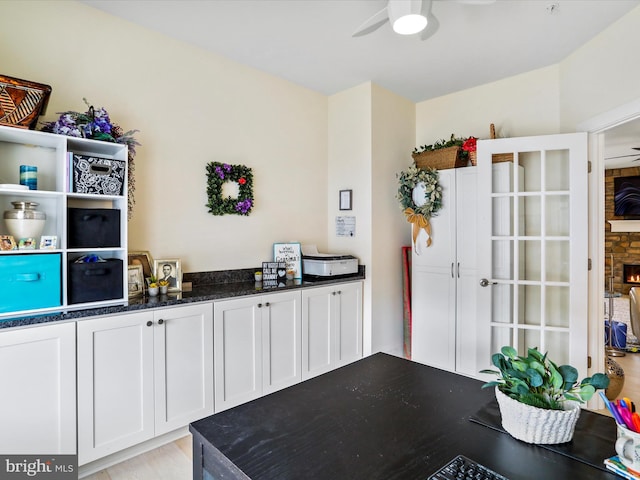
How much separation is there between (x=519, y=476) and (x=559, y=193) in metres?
2.58

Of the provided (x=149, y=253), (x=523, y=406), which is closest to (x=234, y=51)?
(x=149, y=253)

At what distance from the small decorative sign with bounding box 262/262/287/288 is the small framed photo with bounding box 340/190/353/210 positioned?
92 centimetres

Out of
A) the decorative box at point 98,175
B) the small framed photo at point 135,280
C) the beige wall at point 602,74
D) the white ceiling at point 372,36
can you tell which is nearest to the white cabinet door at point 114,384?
the small framed photo at point 135,280

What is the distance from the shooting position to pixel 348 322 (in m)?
3.28

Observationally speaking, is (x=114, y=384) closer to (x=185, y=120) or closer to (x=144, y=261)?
(x=144, y=261)

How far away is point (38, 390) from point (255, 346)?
1.22m

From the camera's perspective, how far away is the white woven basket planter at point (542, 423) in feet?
2.95

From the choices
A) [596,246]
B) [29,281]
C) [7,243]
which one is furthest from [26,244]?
[596,246]

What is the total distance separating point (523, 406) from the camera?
0.92 metres

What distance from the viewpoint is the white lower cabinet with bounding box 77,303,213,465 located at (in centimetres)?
187

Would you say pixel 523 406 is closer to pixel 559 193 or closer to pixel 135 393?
pixel 135 393

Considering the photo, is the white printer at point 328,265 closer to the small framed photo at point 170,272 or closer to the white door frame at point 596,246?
the small framed photo at point 170,272

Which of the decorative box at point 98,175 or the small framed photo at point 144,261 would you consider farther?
the small framed photo at point 144,261

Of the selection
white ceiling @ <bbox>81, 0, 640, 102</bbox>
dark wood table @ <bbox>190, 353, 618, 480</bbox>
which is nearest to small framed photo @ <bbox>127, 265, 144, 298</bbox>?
dark wood table @ <bbox>190, 353, 618, 480</bbox>
